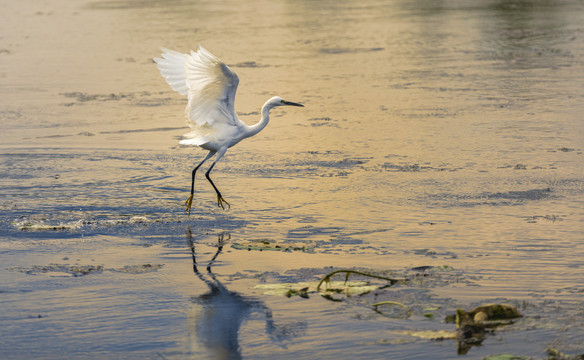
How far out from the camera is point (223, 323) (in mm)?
6492

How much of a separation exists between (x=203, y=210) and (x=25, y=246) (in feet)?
6.90

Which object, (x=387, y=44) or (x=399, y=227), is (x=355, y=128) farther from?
(x=387, y=44)

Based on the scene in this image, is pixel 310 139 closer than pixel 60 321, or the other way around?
pixel 60 321

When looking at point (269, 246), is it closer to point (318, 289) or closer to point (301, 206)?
point (318, 289)

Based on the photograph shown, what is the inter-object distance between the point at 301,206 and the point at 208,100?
1561 millimetres

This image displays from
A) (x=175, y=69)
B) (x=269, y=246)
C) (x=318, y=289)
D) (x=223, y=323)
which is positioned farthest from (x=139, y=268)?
(x=175, y=69)

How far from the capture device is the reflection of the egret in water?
607 cm

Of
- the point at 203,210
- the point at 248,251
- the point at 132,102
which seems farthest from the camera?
the point at 132,102

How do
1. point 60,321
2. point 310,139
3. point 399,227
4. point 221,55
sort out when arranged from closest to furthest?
point 60,321 → point 399,227 → point 310,139 → point 221,55

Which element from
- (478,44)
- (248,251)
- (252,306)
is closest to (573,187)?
(248,251)

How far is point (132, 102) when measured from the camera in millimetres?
16891

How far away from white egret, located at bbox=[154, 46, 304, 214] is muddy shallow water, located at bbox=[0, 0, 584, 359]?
0.63 m

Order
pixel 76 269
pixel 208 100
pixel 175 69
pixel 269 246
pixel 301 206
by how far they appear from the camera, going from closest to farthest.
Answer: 1. pixel 76 269
2. pixel 269 246
3. pixel 301 206
4. pixel 208 100
5. pixel 175 69

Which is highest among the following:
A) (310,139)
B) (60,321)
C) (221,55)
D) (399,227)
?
(221,55)
